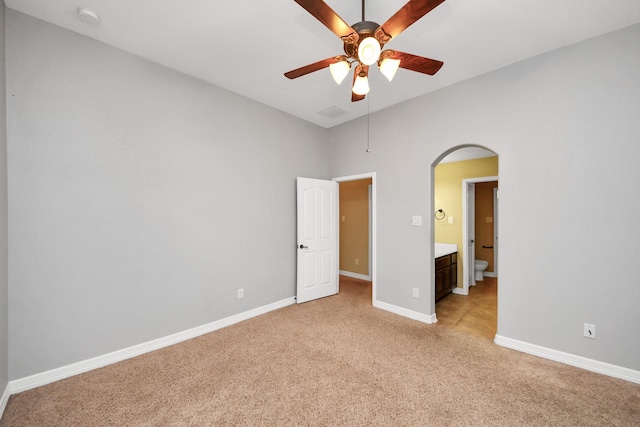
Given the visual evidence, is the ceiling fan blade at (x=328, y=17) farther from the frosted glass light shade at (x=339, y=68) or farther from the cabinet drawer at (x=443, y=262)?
the cabinet drawer at (x=443, y=262)

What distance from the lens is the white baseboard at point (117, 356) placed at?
1.96 m

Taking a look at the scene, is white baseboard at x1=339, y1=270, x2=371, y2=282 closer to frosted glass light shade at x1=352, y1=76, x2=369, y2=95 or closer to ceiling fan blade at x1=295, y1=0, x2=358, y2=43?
frosted glass light shade at x1=352, y1=76, x2=369, y2=95

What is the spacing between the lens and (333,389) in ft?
6.41

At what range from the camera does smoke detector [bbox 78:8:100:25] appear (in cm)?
194

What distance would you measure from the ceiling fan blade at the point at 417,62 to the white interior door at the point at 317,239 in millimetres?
2320

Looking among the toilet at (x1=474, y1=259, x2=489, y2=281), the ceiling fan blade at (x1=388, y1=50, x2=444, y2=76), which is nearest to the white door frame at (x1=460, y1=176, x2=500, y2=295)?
the toilet at (x1=474, y1=259, x2=489, y2=281)

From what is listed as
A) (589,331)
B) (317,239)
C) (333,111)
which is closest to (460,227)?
(589,331)

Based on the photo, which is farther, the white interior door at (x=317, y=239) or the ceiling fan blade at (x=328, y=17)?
the white interior door at (x=317, y=239)

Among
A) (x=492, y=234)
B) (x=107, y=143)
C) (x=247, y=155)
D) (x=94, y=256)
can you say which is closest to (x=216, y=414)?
(x=94, y=256)

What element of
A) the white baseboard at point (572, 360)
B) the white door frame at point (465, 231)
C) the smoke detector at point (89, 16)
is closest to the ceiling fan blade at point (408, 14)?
the smoke detector at point (89, 16)

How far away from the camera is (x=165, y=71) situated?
8.77 feet

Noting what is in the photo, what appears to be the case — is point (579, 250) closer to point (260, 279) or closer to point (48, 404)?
point (260, 279)

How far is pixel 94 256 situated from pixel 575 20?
4544 millimetres

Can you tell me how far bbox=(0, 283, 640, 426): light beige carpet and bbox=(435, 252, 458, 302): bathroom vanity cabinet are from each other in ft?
3.84
